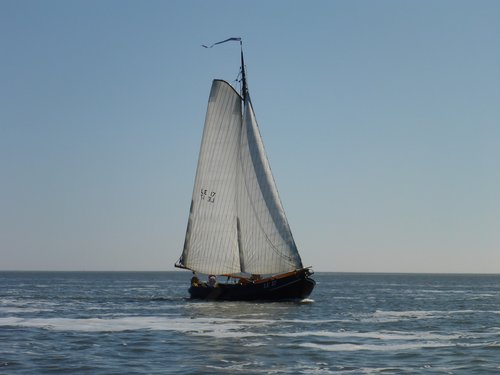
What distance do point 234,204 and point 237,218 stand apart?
1.34 m

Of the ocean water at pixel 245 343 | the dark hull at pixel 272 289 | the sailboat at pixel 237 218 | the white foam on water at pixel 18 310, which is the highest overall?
the sailboat at pixel 237 218

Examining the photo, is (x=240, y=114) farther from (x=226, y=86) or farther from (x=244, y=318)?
(x=244, y=318)

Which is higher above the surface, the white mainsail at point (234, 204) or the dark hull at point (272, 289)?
the white mainsail at point (234, 204)

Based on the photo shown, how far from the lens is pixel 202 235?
72.6 m

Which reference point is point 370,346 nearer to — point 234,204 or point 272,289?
point 272,289

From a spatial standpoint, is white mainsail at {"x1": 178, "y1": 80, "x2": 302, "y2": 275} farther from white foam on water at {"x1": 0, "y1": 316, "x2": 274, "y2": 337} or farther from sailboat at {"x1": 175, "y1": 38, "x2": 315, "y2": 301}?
white foam on water at {"x1": 0, "y1": 316, "x2": 274, "y2": 337}

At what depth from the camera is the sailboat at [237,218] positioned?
2719 inches

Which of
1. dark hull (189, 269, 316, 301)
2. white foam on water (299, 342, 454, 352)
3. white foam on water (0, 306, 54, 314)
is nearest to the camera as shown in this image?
white foam on water (299, 342, 454, 352)

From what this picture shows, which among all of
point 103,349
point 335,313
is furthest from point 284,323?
point 103,349

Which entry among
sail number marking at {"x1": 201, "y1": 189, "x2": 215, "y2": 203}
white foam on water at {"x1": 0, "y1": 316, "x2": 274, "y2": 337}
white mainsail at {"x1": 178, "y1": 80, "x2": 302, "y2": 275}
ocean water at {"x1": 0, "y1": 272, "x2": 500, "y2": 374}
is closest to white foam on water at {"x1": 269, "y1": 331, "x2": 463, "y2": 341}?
ocean water at {"x1": 0, "y1": 272, "x2": 500, "y2": 374}

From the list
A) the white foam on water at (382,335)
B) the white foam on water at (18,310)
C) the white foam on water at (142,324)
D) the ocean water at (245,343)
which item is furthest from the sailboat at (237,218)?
the white foam on water at (382,335)

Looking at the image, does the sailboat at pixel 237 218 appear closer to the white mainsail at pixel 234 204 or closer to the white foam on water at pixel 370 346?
the white mainsail at pixel 234 204

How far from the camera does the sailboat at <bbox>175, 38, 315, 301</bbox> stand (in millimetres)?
69062

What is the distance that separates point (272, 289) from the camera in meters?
67.9
